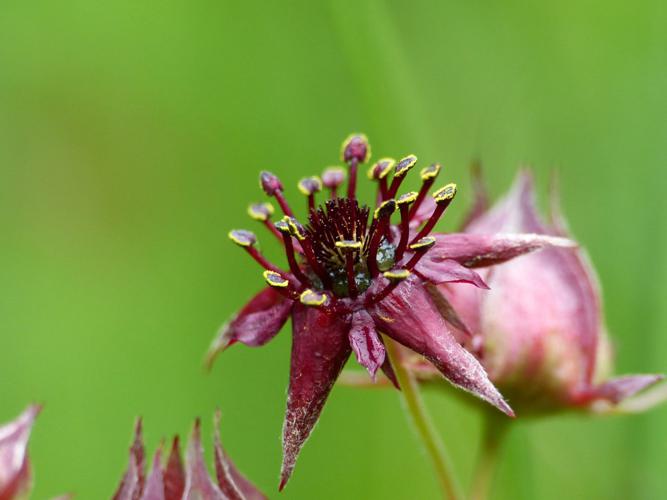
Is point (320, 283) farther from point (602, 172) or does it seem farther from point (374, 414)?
point (602, 172)

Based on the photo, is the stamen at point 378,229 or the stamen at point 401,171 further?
the stamen at point 401,171

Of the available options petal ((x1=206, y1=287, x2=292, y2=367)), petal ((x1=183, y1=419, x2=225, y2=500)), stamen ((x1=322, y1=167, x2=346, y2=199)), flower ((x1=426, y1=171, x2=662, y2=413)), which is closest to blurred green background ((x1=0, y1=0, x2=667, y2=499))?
flower ((x1=426, y1=171, x2=662, y2=413))

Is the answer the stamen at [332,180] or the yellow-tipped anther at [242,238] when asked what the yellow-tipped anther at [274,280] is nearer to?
the yellow-tipped anther at [242,238]

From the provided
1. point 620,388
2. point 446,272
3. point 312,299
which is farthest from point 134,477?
point 620,388

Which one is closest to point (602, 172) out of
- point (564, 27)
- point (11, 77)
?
point (564, 27)

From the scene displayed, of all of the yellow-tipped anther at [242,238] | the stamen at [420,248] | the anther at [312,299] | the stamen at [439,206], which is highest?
the stamen at [439,206]

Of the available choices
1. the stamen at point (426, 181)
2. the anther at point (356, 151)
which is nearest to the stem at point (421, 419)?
the stamen at point (426, 181)

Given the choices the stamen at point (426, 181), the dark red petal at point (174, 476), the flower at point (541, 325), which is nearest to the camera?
the dark red petal at point (174, 476)
